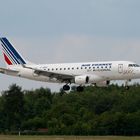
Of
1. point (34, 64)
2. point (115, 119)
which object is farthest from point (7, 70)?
point (115, 119)

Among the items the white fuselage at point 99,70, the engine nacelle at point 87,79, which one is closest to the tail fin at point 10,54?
the white fuselage at point 99,70

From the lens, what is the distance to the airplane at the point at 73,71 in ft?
413

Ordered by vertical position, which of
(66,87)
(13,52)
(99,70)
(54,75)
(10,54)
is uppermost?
(13,52)

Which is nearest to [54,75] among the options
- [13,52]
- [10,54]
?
[10,54]

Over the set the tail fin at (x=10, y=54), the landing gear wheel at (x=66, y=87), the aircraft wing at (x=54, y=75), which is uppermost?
the tail fin at (x=10, y=54)

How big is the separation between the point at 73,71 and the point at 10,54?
560 inches

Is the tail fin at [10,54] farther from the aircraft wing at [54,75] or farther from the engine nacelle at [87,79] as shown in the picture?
the engine nacelle at [87,79]

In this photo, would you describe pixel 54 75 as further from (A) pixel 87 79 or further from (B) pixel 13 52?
(B) pixel 13 52

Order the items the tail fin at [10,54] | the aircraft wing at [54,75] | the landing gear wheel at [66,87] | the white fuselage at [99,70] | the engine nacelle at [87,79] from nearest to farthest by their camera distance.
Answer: the white fuselage at [99,70]
the engine nacelle at [87,79]
the aircraft wing at [54,75]
the landing gear wheel at [66,87]
the tail fin at [10,54]

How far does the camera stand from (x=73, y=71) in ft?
428

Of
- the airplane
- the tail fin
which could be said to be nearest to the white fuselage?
the airplane

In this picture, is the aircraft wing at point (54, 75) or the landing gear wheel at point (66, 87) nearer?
the aircraft wing at point (54, 75)

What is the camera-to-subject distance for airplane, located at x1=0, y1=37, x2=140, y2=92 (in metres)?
126

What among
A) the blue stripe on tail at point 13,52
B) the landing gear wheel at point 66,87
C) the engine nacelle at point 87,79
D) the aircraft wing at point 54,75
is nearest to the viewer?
Answer: the engine nacelle at point 87,79
